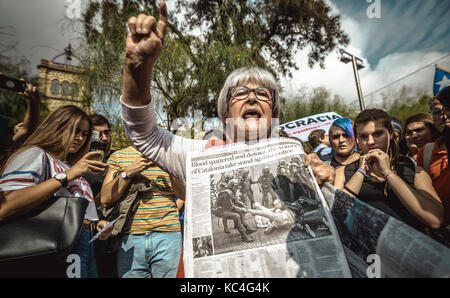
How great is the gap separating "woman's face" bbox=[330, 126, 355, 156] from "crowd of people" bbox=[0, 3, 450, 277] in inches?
0.5

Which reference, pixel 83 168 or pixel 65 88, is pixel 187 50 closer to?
pixel 65 88

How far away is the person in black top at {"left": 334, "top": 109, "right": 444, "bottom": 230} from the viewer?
3.36 feet

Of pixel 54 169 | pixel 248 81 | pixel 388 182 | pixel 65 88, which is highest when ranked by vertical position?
pixel 65 88

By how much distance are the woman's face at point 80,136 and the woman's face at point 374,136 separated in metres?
2.03

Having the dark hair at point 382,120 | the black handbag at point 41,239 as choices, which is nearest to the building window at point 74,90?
the black handbag at point 41,239

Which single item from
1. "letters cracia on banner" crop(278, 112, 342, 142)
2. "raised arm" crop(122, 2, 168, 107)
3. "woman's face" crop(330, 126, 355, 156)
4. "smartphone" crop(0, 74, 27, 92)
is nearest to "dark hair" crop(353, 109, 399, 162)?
"woman's face" crop(330, 126, 355, 156)

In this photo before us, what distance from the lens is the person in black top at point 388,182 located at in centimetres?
102

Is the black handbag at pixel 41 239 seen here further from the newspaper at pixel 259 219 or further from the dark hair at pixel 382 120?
the dark hair at pixel 382 120

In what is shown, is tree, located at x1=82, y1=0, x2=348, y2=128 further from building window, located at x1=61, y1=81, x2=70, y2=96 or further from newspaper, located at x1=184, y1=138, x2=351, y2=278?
newspaper, located at x1=184, y1=138, x2=351, y2=278

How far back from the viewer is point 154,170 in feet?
5.65

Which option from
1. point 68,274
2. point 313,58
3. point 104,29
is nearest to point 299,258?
point 68,274

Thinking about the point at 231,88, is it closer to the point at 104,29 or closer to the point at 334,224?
the point at 334,224

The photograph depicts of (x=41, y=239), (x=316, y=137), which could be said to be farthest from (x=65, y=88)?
(x=316, y=137)

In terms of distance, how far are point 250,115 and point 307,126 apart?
3.92 meters
